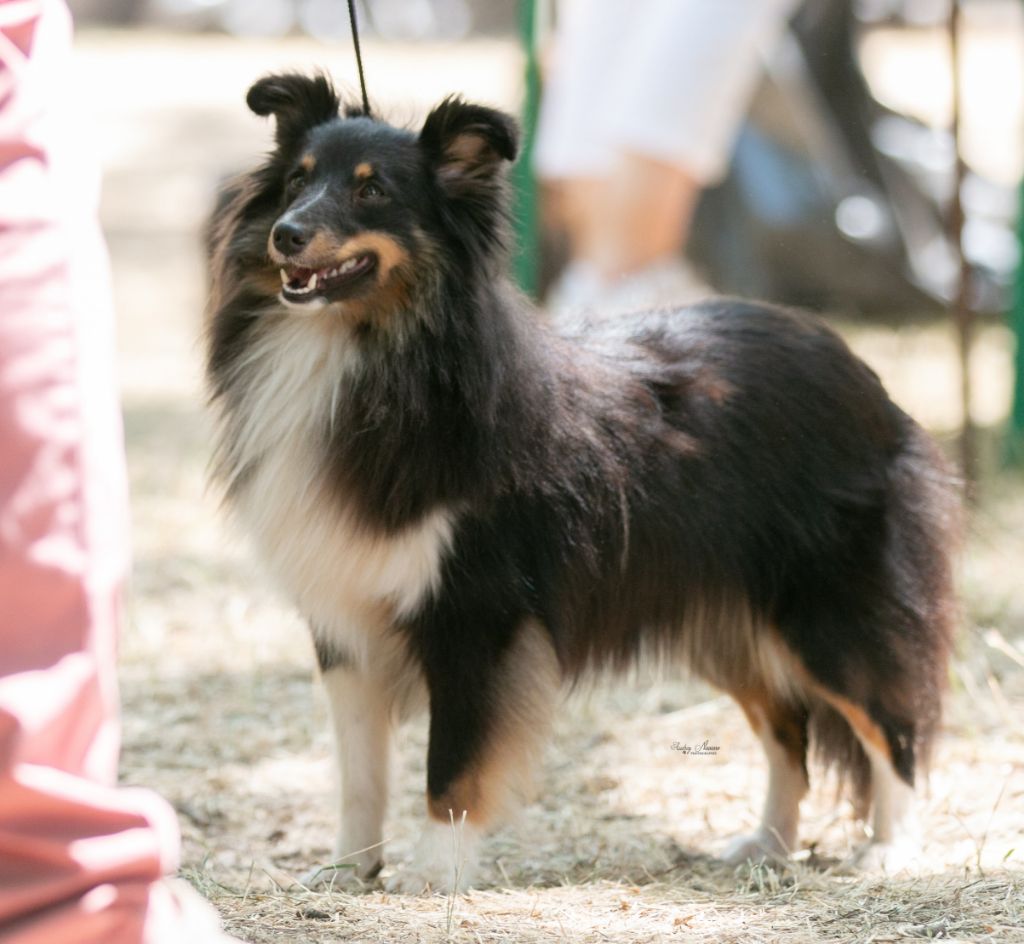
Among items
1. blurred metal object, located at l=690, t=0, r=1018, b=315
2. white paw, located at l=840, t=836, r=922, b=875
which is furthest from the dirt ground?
blurred metal object, located at l=690, t=0, r=1018, b=315

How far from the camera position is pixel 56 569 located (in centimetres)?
196

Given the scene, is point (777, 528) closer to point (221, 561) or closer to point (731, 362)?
point (731, 362)

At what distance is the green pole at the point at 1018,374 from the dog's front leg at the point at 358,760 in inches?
181

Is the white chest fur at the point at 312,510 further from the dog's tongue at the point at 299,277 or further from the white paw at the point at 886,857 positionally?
the white paw at the point at 886,857

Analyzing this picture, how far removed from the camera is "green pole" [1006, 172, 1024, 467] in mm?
7418

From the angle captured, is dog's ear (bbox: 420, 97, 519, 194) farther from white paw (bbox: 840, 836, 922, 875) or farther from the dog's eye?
white paw (bbox: 840, 836, 922, 875)

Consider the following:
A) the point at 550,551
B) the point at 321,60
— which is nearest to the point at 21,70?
the point at 550,551

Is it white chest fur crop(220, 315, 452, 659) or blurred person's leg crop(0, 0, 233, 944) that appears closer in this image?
blurred person's leg crop(0, 0, 233, 944)

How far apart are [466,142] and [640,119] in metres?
3.94

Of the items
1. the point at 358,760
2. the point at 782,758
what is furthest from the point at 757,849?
the point at 358,760

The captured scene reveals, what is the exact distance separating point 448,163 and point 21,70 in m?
1.55

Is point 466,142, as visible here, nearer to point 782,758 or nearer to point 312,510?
point 312,510

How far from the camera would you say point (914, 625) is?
3945 millimetres

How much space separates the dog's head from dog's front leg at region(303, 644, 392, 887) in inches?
37.0
